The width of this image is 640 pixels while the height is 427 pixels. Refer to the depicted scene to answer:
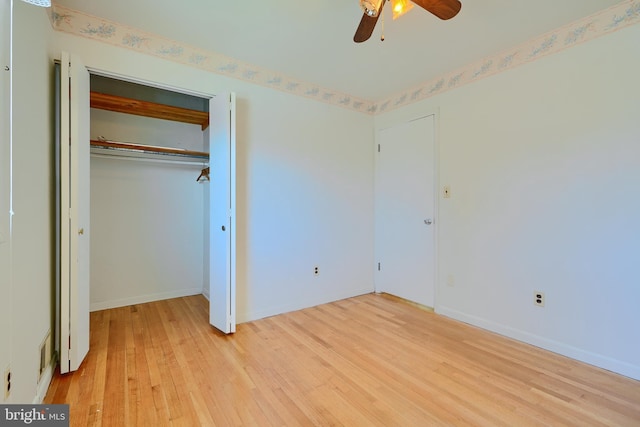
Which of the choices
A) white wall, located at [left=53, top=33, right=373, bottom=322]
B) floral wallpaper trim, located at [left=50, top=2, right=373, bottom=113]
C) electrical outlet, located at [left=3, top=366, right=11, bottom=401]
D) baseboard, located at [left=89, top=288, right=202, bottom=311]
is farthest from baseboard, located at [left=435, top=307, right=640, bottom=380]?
electrical outlet, located at [left=3, top=366, right=11, bottom=401]

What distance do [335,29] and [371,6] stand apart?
794 mm

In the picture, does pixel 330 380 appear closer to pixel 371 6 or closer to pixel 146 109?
pixel 371 6

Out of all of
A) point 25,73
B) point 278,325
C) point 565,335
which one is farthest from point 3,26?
point 565,335

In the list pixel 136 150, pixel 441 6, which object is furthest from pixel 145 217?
pixel 441 6

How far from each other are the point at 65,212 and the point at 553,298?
359 centimetres

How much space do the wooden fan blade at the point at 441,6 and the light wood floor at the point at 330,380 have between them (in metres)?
2.22

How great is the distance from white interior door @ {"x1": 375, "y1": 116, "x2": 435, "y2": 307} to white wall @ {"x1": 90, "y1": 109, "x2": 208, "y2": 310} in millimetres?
2354

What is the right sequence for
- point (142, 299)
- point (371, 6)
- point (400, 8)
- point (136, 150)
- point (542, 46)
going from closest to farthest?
point (371, 6)
point (400, 8)
point (542, 46)
point (136, 150)
point (142, 299)

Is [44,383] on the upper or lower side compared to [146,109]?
lower

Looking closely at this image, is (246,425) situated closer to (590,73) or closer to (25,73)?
(25,73)

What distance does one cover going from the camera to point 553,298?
2.25 m

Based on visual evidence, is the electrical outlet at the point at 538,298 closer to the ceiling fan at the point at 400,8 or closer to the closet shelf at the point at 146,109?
the ceiling fan at the point at 400,8

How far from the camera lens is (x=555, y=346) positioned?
7.27 feet

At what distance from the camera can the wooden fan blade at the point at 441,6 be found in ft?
4.99
